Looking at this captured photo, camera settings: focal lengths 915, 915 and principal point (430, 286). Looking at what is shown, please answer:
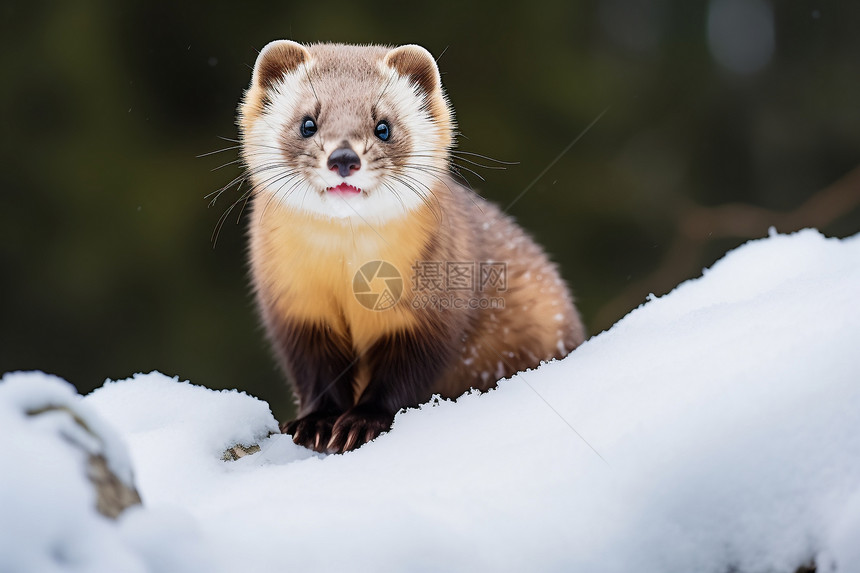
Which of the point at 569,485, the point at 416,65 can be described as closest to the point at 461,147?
the point at 416,65

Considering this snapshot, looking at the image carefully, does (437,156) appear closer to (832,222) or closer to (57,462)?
(57,462)

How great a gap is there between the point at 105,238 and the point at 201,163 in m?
0.65

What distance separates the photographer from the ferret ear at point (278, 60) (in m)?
2.33

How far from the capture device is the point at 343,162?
2.00 m

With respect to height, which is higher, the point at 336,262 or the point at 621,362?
the point at 336,262

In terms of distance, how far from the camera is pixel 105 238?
489 cm

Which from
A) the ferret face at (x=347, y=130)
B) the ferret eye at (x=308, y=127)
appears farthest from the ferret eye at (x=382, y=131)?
the ferret eye at (x=308, y=127)

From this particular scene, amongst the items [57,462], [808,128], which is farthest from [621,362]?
[808,128]

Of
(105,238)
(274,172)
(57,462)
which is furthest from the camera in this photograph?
(105,238)

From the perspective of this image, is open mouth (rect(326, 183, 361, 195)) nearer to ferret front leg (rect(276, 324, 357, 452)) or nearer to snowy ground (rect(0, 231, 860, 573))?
ferret front leg (rect(276, 324, 357, 452))

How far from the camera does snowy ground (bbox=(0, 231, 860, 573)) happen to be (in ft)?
3.75

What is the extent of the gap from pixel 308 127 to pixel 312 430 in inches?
29.4

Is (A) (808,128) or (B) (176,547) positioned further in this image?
(A) (808,128)

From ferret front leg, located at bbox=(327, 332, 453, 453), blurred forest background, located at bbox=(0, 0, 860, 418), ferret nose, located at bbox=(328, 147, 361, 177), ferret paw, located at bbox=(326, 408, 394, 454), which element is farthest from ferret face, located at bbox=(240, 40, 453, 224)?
blurred forest background, located at bbox=(0, 0, 860, 418)
